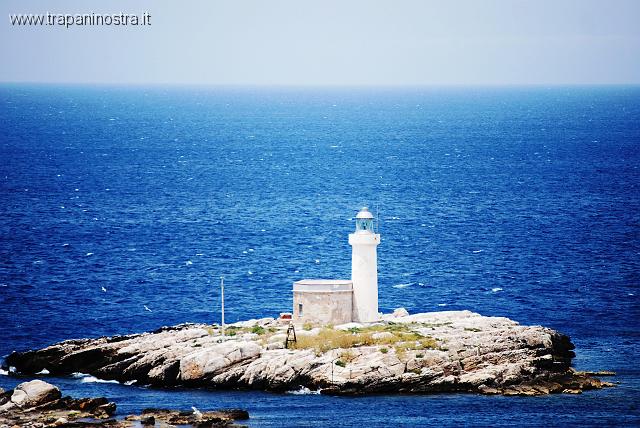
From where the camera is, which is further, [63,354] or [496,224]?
[496,224]

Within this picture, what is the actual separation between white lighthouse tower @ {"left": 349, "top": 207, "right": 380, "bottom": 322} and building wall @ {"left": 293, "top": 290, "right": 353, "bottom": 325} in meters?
0.52

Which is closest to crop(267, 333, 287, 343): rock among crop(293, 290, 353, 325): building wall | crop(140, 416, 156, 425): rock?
crop(293, 290, 353, 325): building wall

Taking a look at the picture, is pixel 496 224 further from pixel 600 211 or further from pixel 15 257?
pixel 15 257

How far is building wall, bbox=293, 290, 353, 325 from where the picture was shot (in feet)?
243

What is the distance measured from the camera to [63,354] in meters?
73.8

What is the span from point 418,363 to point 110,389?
14.1 m

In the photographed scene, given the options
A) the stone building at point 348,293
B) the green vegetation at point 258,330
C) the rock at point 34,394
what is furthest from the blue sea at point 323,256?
the stone building at point 348,293

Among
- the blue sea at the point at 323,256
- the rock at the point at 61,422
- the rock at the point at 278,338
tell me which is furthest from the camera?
the rock at the point at 278,338

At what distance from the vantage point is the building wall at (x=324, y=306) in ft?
243

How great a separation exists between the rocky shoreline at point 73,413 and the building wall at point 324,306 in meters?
11.8

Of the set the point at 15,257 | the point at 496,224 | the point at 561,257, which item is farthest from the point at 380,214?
the point at 15,257

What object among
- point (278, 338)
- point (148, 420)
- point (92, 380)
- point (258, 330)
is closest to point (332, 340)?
point (278, 338)

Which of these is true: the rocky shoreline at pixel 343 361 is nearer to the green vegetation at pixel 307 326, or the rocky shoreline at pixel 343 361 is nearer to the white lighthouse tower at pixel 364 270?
the green vegetation at pixel 307 326

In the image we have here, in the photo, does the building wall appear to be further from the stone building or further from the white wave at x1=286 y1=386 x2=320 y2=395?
the white wave at x1=286 y1=386 x2=320 y2=395
